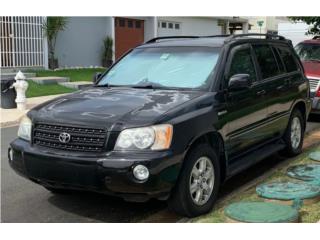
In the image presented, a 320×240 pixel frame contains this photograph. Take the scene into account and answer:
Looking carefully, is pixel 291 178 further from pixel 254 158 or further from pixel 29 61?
pixel 29 61

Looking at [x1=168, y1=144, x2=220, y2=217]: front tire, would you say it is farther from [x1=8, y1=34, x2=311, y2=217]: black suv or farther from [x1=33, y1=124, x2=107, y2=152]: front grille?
[x1=33, y1=124, x2=107, y2=152]: front grille

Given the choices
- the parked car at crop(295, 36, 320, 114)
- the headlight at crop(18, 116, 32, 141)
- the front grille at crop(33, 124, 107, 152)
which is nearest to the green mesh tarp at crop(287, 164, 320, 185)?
the front grille at crop(33, 124, 107, 152)

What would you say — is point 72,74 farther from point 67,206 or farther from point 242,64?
point 67,206

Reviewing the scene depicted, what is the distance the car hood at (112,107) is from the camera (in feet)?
13.9

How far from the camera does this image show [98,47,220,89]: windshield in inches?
205

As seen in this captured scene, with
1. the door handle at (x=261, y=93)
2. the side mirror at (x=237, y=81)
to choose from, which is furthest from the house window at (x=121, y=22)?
the side mirror at (x=237, y=81)

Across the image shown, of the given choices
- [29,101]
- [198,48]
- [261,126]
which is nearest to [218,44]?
[198,48]

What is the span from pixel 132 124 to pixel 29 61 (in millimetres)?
15608

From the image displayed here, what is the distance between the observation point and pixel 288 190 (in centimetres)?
509

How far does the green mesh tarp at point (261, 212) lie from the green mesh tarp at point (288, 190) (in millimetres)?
313

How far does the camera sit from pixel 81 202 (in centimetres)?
511

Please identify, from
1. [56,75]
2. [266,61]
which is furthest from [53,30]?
[266,61]

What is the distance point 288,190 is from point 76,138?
236cm

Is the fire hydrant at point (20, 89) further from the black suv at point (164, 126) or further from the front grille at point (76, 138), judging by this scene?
the front grille at point (76, 138)
